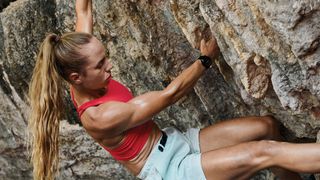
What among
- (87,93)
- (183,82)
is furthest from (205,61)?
(87,93)

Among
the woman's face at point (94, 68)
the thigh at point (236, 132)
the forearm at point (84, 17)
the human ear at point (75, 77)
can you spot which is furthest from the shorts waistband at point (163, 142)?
the forearm at point (84, 17)

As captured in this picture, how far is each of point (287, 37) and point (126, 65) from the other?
6.11ft

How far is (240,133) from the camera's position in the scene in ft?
10.7

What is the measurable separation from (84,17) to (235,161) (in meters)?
1.39

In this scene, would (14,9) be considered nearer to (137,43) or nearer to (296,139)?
(137,43)

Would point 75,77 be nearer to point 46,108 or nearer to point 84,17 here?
point 46,108

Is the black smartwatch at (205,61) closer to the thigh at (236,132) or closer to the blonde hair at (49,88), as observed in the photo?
the thigh at (236,132)

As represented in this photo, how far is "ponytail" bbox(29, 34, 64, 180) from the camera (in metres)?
3.05

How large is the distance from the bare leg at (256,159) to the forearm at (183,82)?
39cm

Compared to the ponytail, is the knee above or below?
below

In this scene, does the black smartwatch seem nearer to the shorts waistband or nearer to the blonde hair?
the shorts waistband

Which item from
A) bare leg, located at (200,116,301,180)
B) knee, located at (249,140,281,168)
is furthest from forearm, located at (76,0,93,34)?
knee, located at (249,140,281,168)

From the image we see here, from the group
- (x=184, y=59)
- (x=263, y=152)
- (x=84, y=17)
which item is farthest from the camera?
(x=184, y=59)

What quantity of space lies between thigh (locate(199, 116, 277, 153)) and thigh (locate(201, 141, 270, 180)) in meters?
0.27
